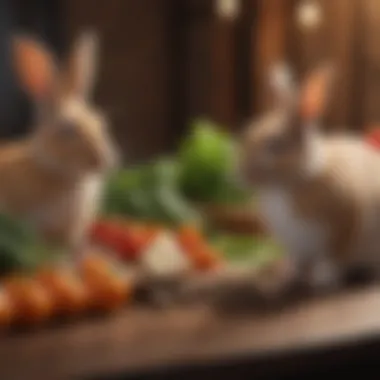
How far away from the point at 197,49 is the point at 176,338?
2.30 ft

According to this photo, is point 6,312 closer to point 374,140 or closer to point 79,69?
point 79,69

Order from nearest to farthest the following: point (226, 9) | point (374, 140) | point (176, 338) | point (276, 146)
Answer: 1. point (176, 338)
2. point (276, 146)
3. point (374, 140)
4. point (226, 9)

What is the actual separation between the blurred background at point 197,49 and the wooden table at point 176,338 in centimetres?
60

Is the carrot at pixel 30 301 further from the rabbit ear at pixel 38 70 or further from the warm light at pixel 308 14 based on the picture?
the warm light at pixel 308 14

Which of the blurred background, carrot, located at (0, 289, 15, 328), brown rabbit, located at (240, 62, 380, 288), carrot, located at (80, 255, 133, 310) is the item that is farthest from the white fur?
the blurred background

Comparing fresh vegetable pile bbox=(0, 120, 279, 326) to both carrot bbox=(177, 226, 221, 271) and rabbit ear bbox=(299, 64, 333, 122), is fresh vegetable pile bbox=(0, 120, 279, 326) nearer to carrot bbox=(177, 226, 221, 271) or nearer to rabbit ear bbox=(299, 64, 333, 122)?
carrot bbox=(177, 226, 221, 271)

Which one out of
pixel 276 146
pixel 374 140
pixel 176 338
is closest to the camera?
pixel 176 338

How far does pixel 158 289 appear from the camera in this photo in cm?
95

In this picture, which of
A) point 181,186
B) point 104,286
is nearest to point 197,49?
point 181,186

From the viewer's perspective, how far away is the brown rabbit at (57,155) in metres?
0.95

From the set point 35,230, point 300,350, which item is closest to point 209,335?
point 300,350

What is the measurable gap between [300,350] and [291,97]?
0.73 ft

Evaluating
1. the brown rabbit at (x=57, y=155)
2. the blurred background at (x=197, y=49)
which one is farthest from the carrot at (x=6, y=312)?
the blurred background at (x=197, y=49)

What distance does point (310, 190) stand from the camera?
37.8 inches
